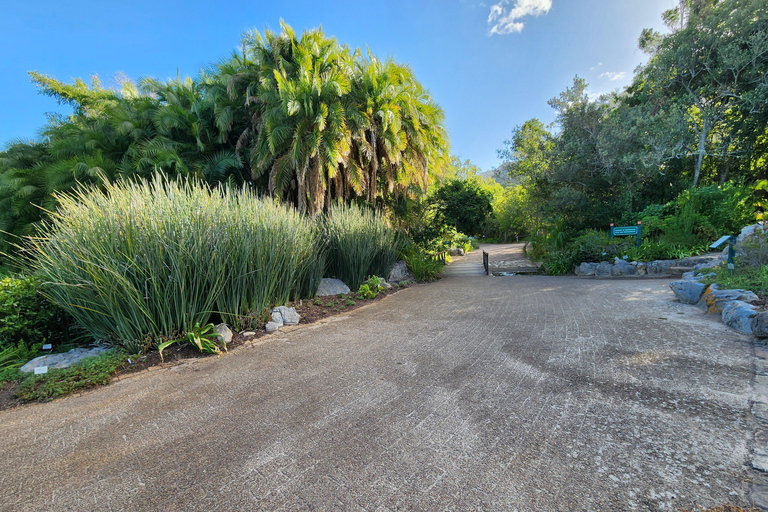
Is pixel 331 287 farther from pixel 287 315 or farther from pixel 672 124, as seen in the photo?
pixel 672 124

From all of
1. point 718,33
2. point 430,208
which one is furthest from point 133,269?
point 718,33

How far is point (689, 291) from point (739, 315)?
142 cm

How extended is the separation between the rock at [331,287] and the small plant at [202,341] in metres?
2.82

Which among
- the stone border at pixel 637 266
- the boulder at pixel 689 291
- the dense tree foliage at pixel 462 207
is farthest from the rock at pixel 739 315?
the dense tree foliage at pixel 462 207

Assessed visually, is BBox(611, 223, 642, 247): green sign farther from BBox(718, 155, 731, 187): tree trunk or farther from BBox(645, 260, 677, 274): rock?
BBox(718, 155, 731, 187): tree trunk

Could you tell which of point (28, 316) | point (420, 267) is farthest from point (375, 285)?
point (28, 316)

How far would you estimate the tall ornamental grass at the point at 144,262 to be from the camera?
3434 mm

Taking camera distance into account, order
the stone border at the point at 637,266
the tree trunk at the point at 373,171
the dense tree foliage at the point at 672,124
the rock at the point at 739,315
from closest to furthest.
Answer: the rock at the point at 739,315
the stone border at the point at 637,266
the tree trunk at the point at 373,171
the dense tree foliage at the point at 672,124

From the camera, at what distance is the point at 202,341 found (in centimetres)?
376

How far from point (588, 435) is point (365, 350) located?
2.32 metres

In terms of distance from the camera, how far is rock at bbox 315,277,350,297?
678 cm

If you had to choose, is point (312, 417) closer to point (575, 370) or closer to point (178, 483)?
point (178, 483)

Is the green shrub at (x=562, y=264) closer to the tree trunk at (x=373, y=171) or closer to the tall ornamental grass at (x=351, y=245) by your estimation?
the tall ornamental grass at (x=351, y=245)

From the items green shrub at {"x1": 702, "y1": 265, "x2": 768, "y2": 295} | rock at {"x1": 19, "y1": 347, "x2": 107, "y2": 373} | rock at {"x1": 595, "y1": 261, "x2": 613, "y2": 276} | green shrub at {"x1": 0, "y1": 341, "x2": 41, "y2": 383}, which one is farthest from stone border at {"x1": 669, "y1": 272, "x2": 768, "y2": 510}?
green shrub at {"x1": 0, "y1": 341, "x2": 41, "y2": 383}
